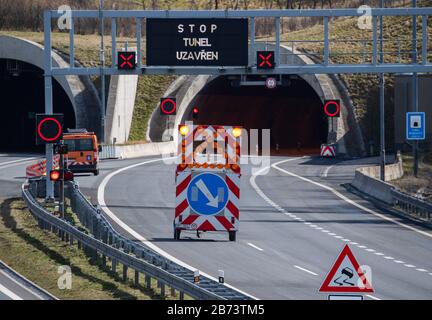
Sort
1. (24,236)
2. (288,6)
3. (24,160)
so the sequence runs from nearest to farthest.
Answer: (24,236) < (24,160) < (288,6)

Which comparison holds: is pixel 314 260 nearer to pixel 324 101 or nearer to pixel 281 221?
pixel 281 221

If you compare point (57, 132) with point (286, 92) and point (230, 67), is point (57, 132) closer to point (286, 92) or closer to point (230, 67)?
point (230, 67)

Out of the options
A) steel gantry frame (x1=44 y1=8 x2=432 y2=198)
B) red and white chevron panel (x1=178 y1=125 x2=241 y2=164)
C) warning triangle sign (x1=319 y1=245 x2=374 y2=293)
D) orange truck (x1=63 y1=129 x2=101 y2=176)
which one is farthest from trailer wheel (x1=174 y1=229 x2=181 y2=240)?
orange truck (x1=63 y1=129 x2=101 y2=176)

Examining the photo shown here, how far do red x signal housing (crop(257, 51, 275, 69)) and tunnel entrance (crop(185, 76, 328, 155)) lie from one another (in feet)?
116

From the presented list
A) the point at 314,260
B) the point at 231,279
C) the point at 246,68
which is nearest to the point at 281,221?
the point at 246,68

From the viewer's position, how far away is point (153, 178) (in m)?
54.0

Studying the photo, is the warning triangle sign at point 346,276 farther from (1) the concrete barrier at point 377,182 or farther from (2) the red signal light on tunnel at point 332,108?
(2) the red signal light on tunnel at point 332,108

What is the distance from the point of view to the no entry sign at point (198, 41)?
134ft

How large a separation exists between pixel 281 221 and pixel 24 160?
3230 cm

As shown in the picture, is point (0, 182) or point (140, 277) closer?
point (140, 277)

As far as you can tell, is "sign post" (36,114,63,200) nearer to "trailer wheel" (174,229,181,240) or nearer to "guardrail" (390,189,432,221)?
"trailer wheel" (174,229,181,240)

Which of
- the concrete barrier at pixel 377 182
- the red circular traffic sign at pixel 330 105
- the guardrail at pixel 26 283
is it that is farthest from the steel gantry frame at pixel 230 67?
the red circular traffic sign at pixel 330 105

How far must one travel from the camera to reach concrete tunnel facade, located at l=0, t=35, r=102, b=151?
242 ft

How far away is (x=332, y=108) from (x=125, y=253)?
50.5 m
